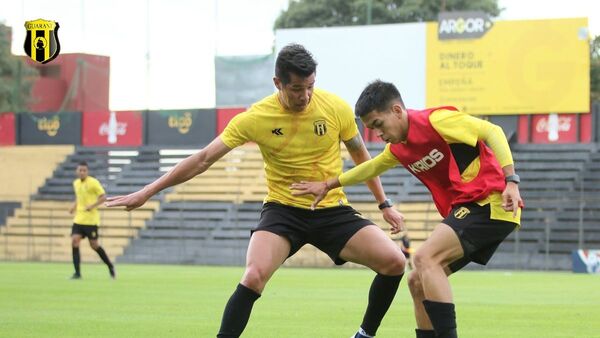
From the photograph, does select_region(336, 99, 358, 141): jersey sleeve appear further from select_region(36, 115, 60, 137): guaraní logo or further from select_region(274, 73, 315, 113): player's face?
select_region(36, 115, 60, 137): guaraní logo

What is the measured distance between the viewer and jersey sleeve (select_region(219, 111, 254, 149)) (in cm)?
931

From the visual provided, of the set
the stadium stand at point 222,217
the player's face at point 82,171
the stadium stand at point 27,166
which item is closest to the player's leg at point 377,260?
the player's face at point 82,171

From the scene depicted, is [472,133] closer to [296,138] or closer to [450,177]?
[450,177]

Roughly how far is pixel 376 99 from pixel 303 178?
1.17m

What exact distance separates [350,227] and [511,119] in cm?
3082

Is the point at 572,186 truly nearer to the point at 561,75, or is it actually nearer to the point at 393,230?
the point at 561,75

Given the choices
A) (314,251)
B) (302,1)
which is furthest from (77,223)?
(302,1)

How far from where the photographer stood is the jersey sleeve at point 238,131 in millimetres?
9312

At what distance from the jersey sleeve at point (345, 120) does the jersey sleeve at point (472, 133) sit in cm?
109

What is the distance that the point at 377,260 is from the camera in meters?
9.41

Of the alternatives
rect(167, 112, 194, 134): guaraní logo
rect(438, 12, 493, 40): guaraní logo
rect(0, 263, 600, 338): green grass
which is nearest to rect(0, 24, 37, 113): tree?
rect(167, 112, 194, 134): guaraní logo

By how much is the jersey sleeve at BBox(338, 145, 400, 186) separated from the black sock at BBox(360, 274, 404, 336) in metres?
0.84

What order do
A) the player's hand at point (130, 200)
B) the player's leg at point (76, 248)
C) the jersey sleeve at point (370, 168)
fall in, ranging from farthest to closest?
the player's leg at point (76, 248) → the jersey sleeve at point (370, 168) → the player's hand at point (130, 200)

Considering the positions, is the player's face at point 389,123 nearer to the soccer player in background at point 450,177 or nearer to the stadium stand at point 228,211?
the soccer player in background at point 450,177
